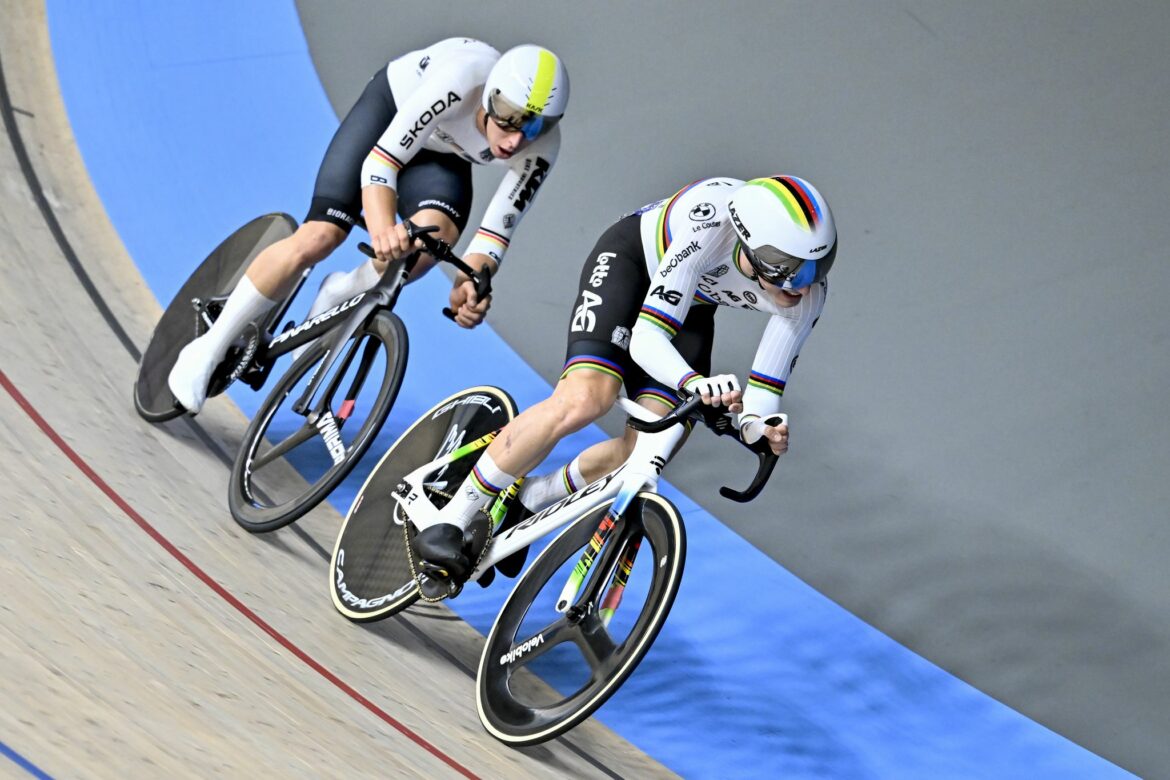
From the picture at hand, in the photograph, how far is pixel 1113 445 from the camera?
4648 millimetres

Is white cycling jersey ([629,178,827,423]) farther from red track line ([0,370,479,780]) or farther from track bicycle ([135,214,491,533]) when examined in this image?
red track line ([0,370,479,780])

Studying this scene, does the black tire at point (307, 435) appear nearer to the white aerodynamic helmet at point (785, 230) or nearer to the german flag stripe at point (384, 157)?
the german flag stripe at point (384, 157)

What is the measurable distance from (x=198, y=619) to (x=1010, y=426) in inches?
126

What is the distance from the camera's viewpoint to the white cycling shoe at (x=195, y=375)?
3820mm

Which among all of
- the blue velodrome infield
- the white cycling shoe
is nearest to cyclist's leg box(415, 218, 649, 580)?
the blue velodrome infield

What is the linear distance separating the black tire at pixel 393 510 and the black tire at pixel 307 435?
0.17m

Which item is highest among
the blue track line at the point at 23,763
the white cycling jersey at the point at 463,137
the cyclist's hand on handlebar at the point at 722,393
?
the cyclist's hand on handlebar at the point at 722,393

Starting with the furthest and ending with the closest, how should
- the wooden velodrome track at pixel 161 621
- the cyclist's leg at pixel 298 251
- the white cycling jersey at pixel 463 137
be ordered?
the cyclist's leg at pixel 298 251, the white cycling jersey at pixel 463 137, the wooden velodrome track at pixel 161 621

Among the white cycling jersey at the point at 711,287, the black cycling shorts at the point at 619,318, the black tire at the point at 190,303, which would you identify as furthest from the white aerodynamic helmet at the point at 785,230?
the black tire at the point at 190,303

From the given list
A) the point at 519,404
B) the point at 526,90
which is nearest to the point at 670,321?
the point at 526,90

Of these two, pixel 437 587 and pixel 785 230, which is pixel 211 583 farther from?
pixel 785 230

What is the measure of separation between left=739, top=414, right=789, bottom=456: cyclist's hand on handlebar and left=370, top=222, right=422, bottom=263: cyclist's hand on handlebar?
3.69 ft

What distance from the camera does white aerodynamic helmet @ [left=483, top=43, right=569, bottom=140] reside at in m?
3.27

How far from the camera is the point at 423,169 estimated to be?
12.5 ft
